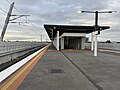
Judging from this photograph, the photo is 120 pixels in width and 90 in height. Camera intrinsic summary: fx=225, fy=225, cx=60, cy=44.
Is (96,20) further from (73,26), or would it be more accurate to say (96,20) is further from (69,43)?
(69,43)

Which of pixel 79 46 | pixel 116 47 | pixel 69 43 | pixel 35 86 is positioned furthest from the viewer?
pixel 69 43

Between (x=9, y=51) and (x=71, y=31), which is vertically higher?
(x=71, y=31)

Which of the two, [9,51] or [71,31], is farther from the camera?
[71,31]

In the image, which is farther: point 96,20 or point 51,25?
point 51,25

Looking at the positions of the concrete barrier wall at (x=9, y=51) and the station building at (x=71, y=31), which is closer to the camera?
the concrete barrier wall at (x=9, y=51)

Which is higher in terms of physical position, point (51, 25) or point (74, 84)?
point (51, 25)

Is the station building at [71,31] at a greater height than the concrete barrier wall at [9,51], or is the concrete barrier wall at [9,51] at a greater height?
the station building at [71,31]

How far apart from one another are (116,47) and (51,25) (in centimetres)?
1541

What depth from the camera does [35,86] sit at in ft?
23.7

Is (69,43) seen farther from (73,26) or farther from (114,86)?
(114,86)

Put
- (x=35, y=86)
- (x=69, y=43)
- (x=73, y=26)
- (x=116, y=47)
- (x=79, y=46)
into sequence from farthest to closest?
(x=69, y=43) → (x=79, y=46) → (x=116, y=47) → (x=73, y=26) → (x=35, y=86)

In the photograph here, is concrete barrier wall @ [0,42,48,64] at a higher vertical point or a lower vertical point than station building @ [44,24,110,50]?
lower

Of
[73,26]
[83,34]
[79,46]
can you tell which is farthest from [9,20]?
[79,46]

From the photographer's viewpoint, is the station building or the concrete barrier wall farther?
the station building
